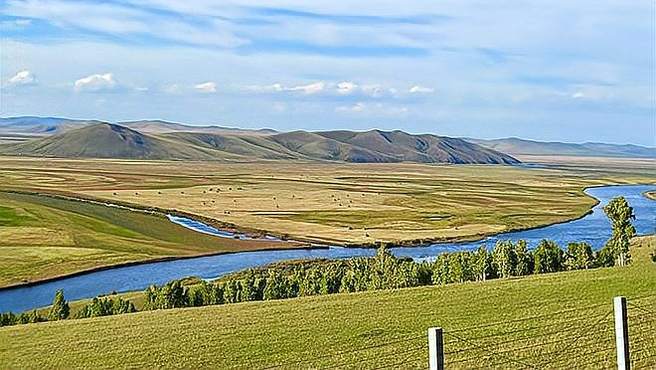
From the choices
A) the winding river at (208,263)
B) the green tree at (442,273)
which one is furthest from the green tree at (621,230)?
the winding river at (208,263)

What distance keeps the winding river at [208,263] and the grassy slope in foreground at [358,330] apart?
38.0m

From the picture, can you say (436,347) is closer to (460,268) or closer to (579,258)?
(460,268)

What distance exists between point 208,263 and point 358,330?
61571mm

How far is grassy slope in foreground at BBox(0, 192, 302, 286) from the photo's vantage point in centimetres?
8181

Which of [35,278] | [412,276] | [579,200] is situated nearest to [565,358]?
[412,276]

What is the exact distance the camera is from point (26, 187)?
538ft

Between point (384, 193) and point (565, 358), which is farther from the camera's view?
point (384, 193)

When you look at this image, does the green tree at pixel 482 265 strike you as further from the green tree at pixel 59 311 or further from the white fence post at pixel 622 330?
the white fence post at pixel 622 330

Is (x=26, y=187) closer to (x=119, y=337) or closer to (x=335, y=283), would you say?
(x=335, y=283)

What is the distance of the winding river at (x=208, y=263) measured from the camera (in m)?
69.0

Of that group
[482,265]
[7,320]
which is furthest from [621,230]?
[7,320]

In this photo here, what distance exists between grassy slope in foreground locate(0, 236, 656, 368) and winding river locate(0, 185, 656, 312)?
38010mm

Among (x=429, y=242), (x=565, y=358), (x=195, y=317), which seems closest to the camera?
(x=565, y=358)

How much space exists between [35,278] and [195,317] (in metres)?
50.7
